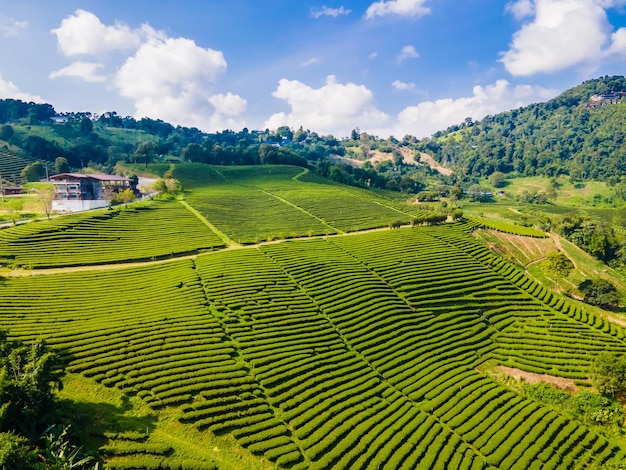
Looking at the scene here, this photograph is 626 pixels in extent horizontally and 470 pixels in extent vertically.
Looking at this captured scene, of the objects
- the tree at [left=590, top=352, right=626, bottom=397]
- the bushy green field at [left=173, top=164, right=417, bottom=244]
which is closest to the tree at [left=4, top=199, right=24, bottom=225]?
the bushy green field at [left=173, top=164, right=417, bottom=244]

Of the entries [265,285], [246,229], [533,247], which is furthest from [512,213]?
[265,285]

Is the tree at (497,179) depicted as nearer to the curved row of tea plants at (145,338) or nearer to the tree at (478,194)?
the tree at (478,194)

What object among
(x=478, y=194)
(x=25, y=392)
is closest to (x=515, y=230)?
(x=478, y=194)

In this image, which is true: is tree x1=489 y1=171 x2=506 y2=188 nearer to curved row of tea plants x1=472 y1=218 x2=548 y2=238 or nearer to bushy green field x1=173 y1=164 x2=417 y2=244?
bushy green field x1=173 y1=164 x2=417 y2=244

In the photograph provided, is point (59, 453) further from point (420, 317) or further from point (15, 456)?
point (420, 317)

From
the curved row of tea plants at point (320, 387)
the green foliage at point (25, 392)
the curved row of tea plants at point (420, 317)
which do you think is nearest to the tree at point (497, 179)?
the curved row of tea plants at point (420, 317)

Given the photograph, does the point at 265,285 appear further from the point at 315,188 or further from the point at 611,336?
the point at 315,188
